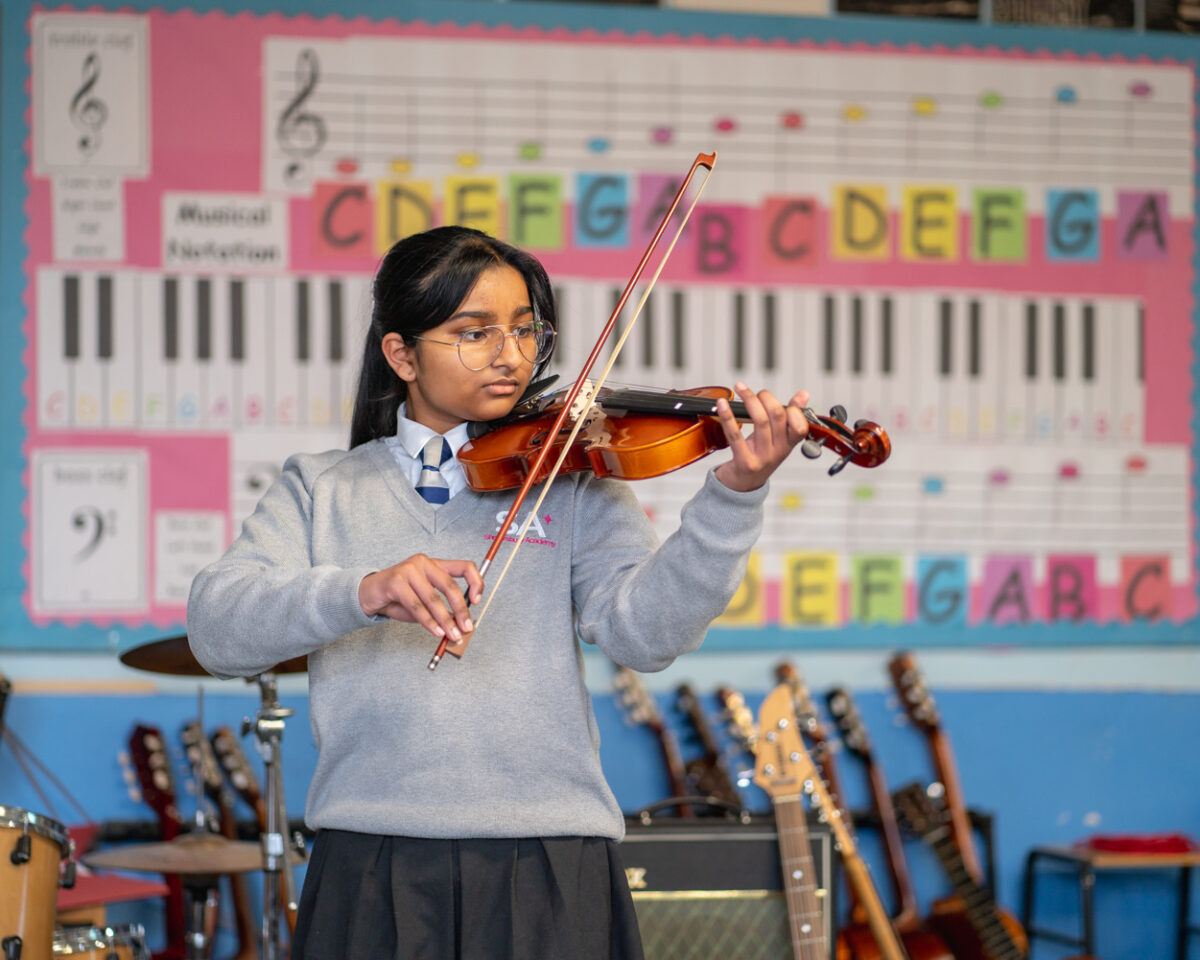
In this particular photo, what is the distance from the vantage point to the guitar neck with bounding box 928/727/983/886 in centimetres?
304

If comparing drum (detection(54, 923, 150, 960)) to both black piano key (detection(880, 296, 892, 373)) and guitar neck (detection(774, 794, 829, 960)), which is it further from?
black piano key (detection(880, 296, 892, 373))

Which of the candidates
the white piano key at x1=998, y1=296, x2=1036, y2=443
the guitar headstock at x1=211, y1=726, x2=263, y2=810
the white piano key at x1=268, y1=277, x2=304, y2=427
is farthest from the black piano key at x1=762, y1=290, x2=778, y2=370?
the guitar headstock at x1=211, y1=726, x2=263, y2=810

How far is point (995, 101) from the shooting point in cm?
328

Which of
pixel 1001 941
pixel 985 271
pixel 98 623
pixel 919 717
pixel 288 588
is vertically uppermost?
pixel 985 271

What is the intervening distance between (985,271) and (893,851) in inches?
53.0

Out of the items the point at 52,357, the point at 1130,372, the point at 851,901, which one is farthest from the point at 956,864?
the point at 52,357

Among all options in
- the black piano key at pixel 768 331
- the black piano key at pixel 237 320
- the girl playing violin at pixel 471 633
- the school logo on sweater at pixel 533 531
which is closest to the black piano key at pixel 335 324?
the black piano key at pixel 237 320

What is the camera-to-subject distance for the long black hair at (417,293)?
1.54 meters

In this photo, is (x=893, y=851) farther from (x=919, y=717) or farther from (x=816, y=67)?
(x=816, y=67)

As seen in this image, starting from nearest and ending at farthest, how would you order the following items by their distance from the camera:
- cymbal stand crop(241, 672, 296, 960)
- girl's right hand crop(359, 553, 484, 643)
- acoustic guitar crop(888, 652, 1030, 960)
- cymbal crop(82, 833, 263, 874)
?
girl's right hand crop(359, 553, 484, 643) → cymbal stand crop(241, 672, 296, 960) → cymbal crop(82, 833, 263, 874) → acoustic guitar crop(888, 652, 1030, 960)

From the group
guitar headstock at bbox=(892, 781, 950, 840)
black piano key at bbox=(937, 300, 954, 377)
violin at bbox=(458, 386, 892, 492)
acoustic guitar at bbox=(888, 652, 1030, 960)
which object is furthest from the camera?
black piano key at bbox=(937, 300, 954, 377)

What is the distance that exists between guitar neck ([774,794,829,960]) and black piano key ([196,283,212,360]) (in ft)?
5.13

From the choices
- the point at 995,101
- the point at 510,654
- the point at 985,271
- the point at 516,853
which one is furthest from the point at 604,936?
the point at 995,101

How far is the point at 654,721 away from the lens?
310cm
